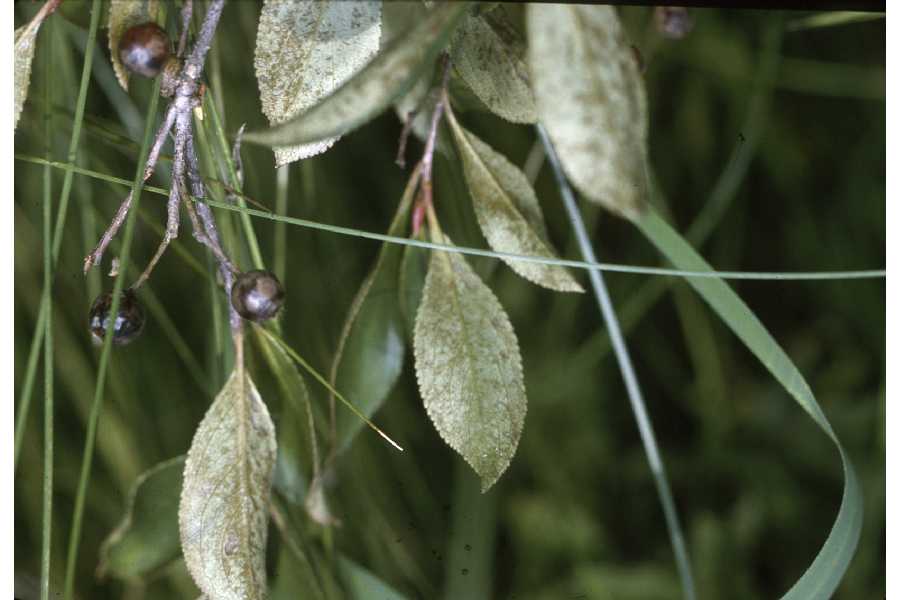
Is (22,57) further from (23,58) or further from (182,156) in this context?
(182,156)

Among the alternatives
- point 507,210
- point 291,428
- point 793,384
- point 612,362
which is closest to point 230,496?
point 291,428

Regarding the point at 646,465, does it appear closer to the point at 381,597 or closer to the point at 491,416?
the point at 381,597

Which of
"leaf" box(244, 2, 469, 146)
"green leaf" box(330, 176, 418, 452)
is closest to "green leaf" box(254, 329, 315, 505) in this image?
"green leaf" box(330, 176, 418, 452)

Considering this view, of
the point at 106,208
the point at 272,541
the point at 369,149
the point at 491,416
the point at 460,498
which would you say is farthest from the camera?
the point at 369,149

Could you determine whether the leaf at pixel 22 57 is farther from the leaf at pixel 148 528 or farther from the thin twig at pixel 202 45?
the leaf at pixel 148 528

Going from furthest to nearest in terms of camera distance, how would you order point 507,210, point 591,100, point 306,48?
point 507,210, point 306,48, point 591,100

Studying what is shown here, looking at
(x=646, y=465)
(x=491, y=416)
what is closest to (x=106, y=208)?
(x=491, y=416)
